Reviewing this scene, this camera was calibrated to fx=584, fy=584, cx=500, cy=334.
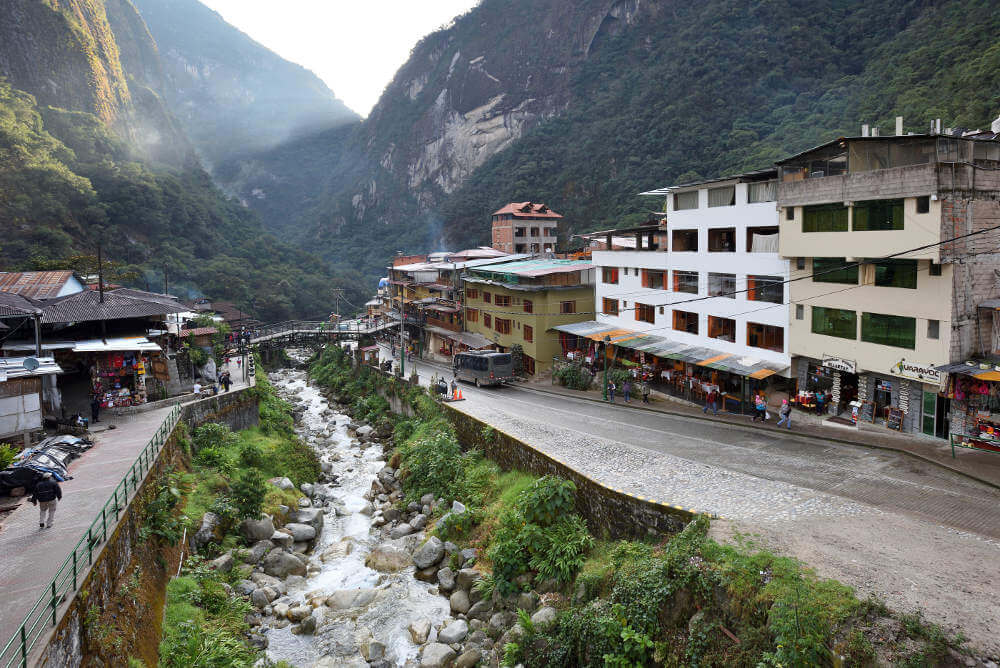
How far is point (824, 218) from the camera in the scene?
21922mm

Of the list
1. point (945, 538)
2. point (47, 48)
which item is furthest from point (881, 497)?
point (47, 48)

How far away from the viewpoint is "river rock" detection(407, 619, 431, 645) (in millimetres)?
16094

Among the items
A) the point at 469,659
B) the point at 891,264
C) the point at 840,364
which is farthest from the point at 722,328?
the point at 469,659

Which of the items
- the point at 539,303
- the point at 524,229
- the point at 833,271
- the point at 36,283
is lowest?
the point at 539,303

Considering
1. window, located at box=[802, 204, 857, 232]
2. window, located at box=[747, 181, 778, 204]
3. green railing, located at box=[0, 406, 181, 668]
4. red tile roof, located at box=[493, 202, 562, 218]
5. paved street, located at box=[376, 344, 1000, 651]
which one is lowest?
paved street, located at box=[376, 344, 1000, 651]

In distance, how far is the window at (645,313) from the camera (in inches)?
1320

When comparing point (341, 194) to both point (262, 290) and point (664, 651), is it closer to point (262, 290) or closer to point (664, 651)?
point (262, 290)

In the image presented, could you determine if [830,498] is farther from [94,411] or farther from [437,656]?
[94,411]

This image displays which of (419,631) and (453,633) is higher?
(453,633)

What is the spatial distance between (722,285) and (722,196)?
4.31 m

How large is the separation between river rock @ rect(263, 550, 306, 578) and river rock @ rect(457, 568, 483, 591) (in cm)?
557

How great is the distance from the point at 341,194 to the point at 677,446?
150 metres

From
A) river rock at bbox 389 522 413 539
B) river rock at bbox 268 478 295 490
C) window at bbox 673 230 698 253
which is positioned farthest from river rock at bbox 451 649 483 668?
window at bbox 673 230 698 253

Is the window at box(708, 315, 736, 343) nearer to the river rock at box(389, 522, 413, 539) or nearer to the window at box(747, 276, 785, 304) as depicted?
the window at box(747, 276, 785, 304)
